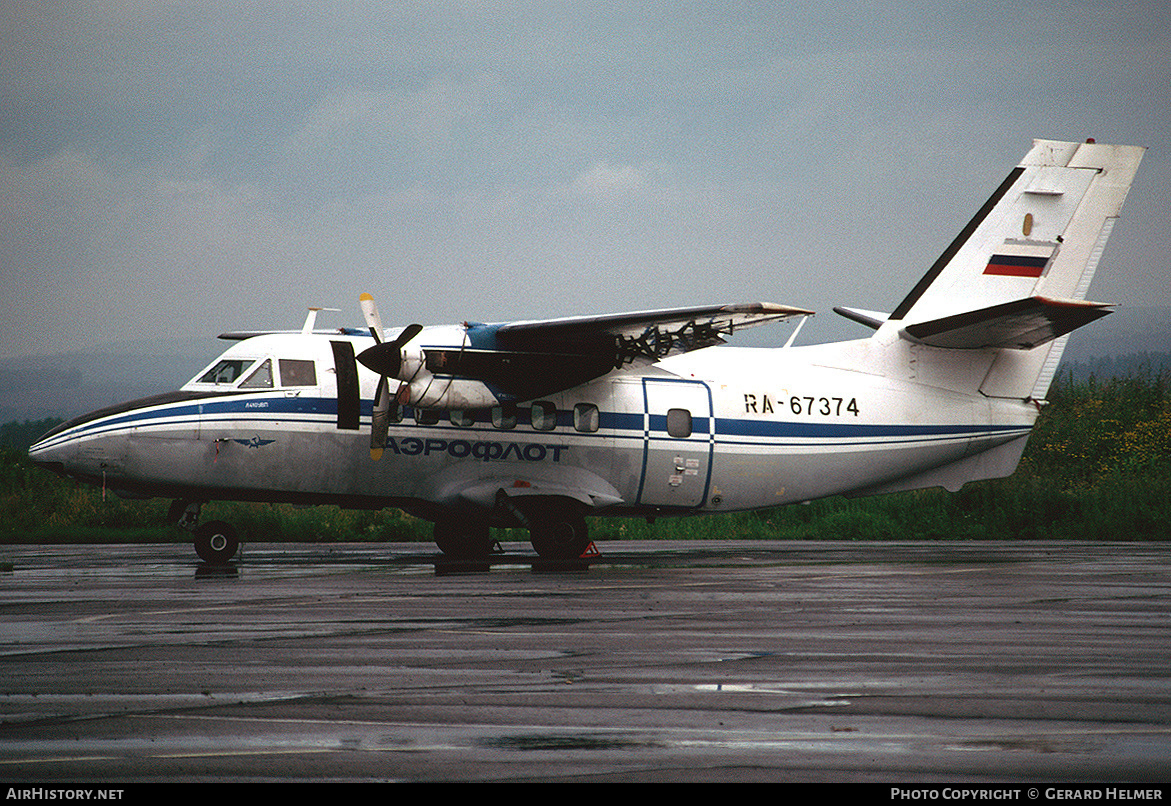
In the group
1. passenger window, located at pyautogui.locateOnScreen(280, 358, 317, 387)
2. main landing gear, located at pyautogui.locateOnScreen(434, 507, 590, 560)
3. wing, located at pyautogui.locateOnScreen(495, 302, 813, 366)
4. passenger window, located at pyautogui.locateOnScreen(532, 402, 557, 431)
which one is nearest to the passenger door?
wing, located at pyautogui.locateOnScreen(495, 302, 813, 366)

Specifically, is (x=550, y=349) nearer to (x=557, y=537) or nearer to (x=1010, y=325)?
(x=557, y=537)

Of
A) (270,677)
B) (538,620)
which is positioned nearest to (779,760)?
(270,677)

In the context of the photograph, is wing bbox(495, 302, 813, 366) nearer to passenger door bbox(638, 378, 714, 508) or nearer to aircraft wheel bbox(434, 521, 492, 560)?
passenger door bbox(638, 378, 714, 508)

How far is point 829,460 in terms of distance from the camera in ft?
64.6

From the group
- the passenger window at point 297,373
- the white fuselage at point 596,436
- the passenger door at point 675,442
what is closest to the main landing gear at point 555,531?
the white fuselage at point 596,436

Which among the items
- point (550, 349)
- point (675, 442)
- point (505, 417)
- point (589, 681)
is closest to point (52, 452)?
point (505, 417)

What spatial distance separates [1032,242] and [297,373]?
1298cm

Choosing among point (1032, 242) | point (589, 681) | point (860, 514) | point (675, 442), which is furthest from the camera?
point (860, 514)

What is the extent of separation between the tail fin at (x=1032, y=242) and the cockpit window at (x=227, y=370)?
1116cm

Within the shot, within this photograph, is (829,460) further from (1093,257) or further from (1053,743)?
(1053,743)

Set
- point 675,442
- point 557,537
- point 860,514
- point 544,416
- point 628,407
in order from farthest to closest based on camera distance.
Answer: point 860,514, point 675,442, point 628,407, point 544,416, point 557,537

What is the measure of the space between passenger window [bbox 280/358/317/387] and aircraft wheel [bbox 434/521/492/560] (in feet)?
11.1

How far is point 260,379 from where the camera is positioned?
57.7 feet

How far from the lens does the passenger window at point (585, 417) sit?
1836 centimetres
